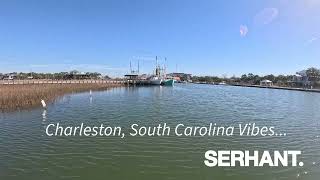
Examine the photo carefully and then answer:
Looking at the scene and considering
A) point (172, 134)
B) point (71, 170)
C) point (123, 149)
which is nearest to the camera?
point (71, 170)

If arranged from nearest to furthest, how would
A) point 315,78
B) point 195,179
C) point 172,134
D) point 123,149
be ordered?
point 195,179, point 123,149, point 172,134, point 315,78

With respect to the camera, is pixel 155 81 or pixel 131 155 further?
pixel 155 81

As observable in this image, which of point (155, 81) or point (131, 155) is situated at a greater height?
point (155, 81)

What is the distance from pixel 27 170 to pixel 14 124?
35.8ft

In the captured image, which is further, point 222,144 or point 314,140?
point 314,140

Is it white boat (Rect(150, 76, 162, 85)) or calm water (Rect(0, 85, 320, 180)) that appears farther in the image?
white boat (Rect(150, 76, 162, 85))

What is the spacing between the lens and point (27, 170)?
1233 centimetres

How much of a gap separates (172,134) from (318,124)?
1221cm

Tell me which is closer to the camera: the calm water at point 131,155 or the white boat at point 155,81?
the calm water at point 131,155

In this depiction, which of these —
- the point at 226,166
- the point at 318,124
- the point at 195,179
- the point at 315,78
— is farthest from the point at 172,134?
the point at 315,78

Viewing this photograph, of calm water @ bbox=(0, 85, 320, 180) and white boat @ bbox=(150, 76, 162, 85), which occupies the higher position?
white boat @ bbox=(150, 76, 162, 85)

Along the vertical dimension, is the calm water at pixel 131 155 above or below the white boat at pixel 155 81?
below

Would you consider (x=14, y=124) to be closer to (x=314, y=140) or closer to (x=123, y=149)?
(x=123, y=149)

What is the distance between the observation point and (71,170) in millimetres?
12438
